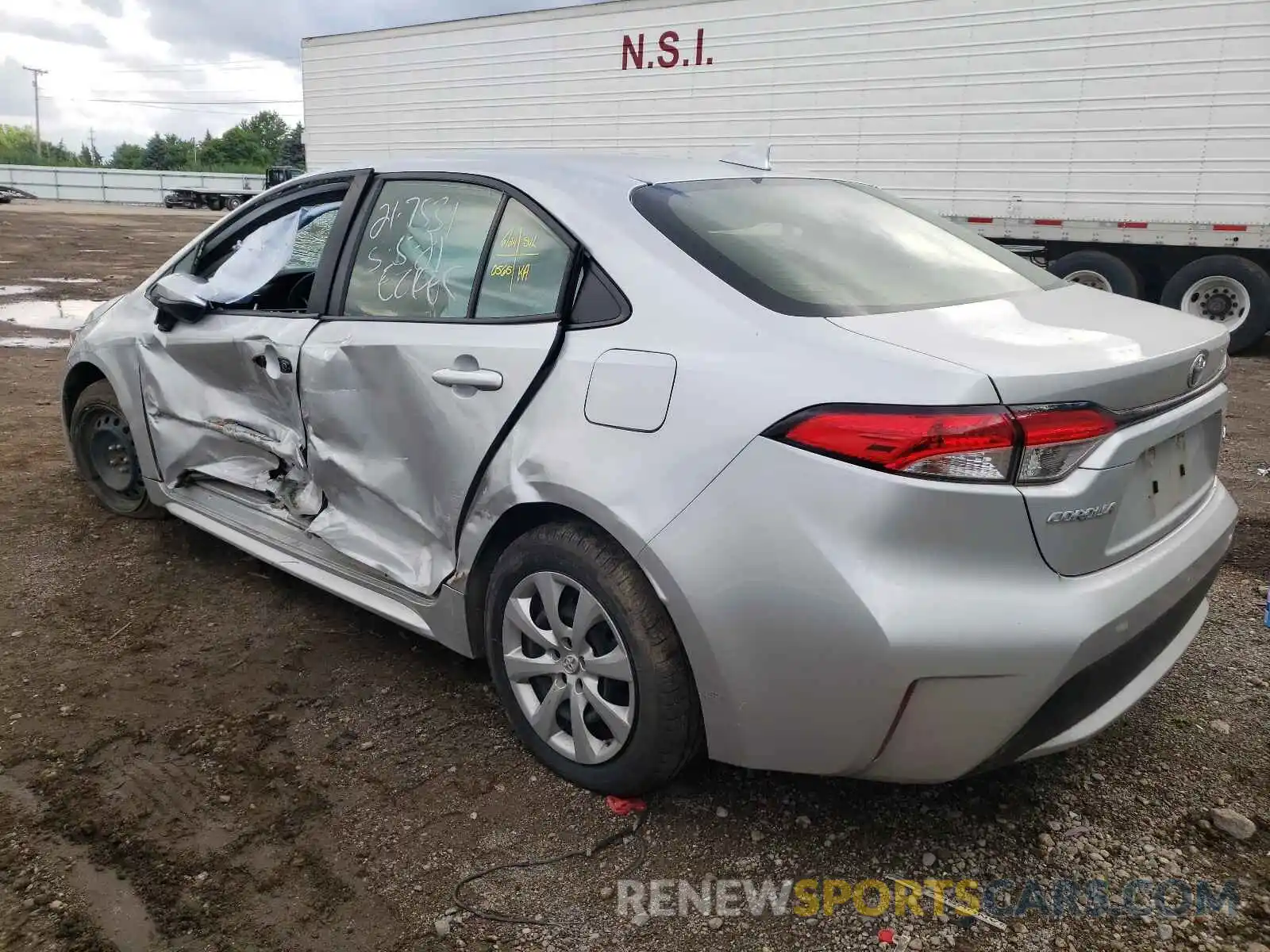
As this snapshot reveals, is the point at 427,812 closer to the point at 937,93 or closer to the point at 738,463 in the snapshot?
the point at 738,463

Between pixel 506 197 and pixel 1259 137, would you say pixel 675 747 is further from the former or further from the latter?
pixel 1259 137

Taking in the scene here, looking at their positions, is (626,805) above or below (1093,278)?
below

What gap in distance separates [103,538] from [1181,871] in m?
4.21

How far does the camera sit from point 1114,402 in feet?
6.32

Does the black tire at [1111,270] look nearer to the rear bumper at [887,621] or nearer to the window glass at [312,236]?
the window glass at [312,236]

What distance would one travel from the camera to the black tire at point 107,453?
4176 millimetres

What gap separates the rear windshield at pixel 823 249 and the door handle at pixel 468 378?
579 millimetres

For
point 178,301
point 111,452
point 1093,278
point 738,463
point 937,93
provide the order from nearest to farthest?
point 738,463
point 178,301
point 111,452
point 1093,278
point 937,93

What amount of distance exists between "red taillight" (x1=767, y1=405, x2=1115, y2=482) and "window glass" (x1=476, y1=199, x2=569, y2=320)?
3.18 ft

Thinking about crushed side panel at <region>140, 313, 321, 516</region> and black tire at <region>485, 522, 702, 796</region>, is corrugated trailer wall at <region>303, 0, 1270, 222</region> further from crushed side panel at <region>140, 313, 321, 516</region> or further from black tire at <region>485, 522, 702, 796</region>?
black tire at <region>485, 522, 702, 796</region>

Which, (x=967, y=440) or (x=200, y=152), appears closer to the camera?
(x=967, y=440)

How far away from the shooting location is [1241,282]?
30.4 ft

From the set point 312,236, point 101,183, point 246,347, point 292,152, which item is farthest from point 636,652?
point 292,152

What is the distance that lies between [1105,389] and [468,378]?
1534 mm
